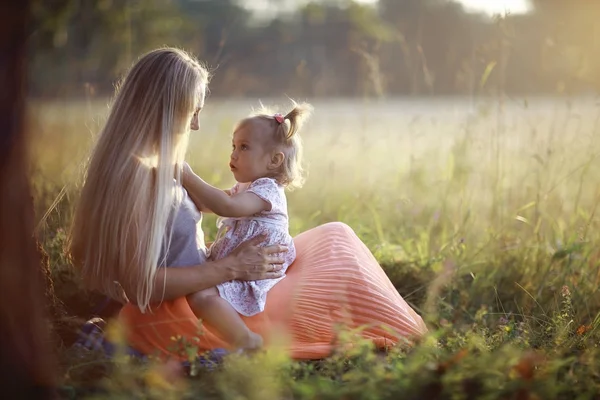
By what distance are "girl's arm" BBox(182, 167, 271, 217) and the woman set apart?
43mm

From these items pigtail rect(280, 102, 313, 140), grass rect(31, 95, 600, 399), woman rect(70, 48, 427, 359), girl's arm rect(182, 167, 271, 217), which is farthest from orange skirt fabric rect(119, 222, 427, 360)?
pigtail rect(280, 102, 313, 140)

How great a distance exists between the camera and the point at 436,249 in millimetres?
4273

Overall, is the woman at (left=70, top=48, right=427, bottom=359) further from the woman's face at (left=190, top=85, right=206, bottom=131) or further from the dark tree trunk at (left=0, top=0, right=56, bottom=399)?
the dark tree trunk at (left=0, top=0, right=56, bottom=399)

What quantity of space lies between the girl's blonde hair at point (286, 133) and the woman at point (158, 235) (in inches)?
13.1

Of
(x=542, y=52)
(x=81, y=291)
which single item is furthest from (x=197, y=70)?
(x=542, y=52)

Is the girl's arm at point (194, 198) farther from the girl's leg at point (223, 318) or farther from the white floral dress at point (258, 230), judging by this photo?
the girl's leg at point (223, 318)

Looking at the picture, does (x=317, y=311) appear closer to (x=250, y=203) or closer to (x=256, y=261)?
(x=256, y=261)

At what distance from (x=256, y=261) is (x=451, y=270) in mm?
1203

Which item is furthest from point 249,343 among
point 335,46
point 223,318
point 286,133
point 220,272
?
point 335,46

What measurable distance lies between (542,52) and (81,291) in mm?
2890

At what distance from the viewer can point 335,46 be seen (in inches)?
562

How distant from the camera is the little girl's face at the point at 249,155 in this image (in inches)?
121

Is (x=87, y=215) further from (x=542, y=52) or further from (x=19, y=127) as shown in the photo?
(x=542, y=52)

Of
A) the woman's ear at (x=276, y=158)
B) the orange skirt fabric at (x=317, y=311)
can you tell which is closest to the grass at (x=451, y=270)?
the orange skirt fabric at (x=317, y=311)
